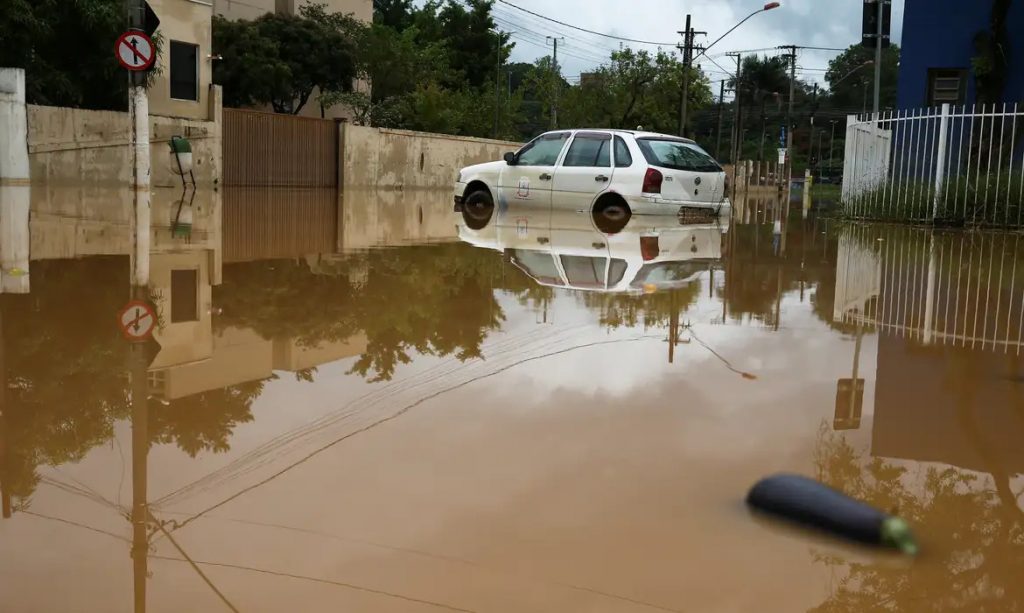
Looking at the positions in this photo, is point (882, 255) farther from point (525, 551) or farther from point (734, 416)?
point (525, 551)

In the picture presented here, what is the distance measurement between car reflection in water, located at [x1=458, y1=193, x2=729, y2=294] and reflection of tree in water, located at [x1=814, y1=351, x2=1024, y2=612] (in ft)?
13.2

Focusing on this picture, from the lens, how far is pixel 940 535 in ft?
8.44

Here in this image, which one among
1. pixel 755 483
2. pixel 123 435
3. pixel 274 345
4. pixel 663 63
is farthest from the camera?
pixel 663 63

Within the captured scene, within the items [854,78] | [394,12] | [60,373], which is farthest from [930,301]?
[854,78]

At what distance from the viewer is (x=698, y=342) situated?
5250 millimetres

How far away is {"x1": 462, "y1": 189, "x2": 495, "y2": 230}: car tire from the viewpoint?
16797 mm

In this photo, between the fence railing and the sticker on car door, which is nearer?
the fence railing

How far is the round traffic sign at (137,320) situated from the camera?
193 inches

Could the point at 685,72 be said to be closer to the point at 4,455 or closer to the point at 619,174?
the point at 619,174

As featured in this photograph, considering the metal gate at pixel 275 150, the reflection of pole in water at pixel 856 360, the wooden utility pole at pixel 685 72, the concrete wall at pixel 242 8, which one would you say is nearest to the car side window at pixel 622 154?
the reflection of pole in water at pixel 856 360

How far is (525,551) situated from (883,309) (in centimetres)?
498

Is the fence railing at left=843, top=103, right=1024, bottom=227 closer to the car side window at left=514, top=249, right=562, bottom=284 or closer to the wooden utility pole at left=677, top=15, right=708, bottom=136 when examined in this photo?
the car side window at left=514, top=249, right=562, bottom=284

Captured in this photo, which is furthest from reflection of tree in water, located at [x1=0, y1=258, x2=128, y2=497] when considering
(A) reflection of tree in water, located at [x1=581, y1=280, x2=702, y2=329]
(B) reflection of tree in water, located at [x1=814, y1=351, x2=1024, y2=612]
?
(A) reflection of tree in water, located at [x1=581, y1=280, x2=702, y2=329]

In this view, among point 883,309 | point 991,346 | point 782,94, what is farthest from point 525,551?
point 782,94
